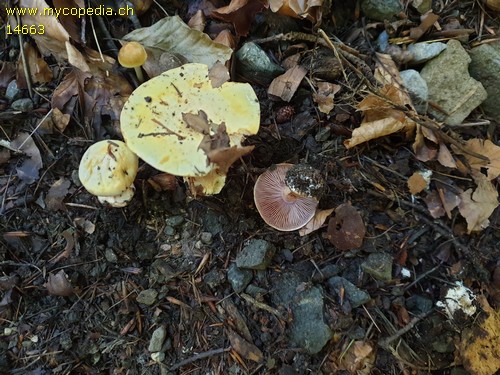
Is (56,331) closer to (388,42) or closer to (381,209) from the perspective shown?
(381,209)

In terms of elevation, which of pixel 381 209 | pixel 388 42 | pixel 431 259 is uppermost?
pixel 388 42

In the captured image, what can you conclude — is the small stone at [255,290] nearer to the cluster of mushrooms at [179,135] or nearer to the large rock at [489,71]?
the cluster of mushrooms at [179,135]

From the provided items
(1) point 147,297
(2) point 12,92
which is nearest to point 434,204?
(1) point 147,297

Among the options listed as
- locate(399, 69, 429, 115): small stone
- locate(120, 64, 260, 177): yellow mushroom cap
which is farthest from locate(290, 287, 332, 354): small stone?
locate(399, 69, 429, 115): small stone

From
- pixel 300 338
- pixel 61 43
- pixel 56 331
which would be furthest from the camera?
pixel 61 43

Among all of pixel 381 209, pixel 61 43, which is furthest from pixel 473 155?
pixel 61 43

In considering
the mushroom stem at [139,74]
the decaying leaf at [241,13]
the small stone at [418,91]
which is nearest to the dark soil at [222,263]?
the small stone at [418,91]
